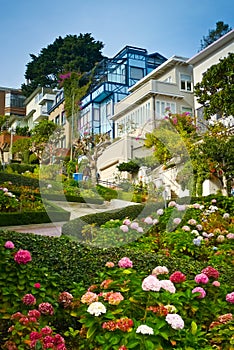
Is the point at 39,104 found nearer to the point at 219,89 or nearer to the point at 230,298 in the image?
the point at 219,89

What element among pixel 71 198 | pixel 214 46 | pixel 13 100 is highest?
pixel 13 100

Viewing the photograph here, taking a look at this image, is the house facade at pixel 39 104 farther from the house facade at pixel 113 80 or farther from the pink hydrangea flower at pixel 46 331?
the pink hydrangea flower at pixel 46 331

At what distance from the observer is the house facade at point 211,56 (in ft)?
71.3

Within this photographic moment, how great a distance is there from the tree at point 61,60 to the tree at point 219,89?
1080 inches

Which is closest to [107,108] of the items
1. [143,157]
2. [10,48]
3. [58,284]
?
[143,157]

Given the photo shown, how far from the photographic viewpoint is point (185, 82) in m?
27.0

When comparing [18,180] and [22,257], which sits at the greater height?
[18,180]

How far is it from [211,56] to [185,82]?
3789 mm

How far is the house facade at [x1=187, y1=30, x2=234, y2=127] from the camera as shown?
71.3 feet

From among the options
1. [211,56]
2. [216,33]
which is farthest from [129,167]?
[216,33]

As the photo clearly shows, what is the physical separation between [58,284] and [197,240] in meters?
3.17

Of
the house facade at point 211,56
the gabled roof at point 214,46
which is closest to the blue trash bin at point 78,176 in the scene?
the house facade at point 211,56

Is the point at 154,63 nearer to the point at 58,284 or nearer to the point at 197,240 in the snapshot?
the point at 197,240

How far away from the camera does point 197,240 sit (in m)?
6.53
